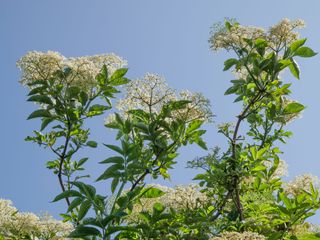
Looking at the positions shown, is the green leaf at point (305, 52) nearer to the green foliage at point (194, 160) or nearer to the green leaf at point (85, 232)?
the green foliage at point (194, 160)

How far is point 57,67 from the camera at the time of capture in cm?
508

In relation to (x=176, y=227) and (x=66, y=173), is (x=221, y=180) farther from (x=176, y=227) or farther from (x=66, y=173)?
(x=66, y=173)

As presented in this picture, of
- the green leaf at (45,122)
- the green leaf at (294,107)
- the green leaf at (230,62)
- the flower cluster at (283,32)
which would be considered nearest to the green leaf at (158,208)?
the green leaf at (45,122)

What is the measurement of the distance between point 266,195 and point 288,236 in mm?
464

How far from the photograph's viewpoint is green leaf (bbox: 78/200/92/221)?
12.9ft

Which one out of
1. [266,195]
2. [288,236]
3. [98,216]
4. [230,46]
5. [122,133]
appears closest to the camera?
[98,216]

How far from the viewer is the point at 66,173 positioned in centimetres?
570

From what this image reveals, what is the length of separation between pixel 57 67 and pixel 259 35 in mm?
2130

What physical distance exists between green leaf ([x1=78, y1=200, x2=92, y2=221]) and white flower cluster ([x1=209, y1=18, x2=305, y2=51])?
2.47 meters

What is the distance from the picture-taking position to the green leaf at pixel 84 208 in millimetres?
3928

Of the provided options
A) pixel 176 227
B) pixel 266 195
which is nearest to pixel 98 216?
pixel 176 227

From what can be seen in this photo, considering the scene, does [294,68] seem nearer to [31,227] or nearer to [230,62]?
[230,62]

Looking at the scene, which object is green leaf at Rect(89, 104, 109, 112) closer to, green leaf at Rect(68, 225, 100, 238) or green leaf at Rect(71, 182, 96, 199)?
green leaf at Rect(71, 182, 96, 199)

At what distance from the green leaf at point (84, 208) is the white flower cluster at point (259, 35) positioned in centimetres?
247
